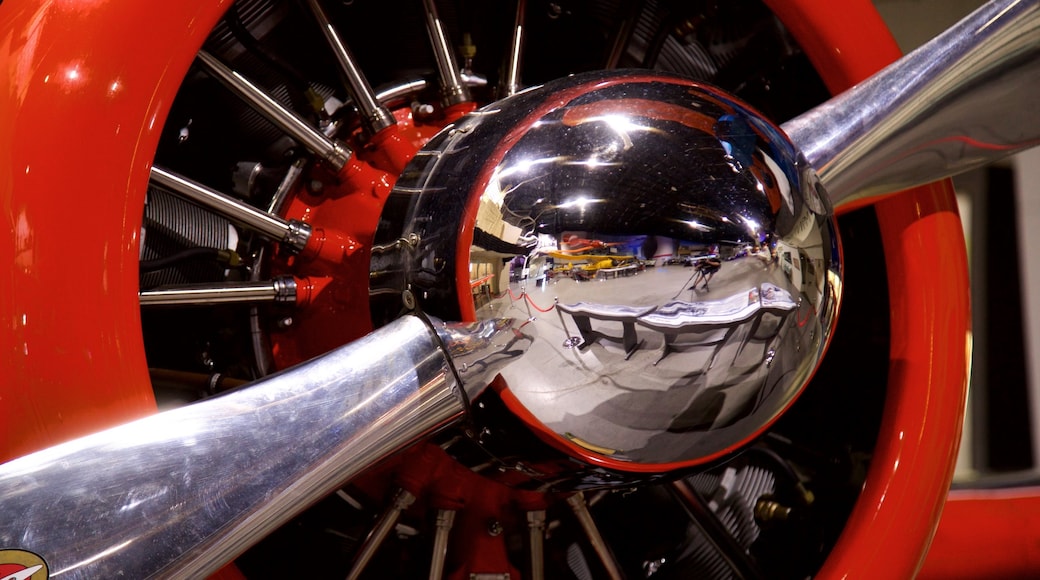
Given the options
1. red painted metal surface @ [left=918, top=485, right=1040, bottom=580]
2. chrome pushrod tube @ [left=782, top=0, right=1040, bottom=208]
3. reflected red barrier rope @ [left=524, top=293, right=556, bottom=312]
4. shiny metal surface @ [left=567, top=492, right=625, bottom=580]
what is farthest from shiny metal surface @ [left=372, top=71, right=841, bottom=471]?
red painted metal surface @ [left=918, top=485, right=1040, bottom=580]

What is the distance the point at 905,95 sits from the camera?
2.27ft

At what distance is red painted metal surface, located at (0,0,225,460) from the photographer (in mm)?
478

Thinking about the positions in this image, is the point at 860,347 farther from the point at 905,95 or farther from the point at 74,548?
the point at 74,548

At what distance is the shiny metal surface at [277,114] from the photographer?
2.36 feet

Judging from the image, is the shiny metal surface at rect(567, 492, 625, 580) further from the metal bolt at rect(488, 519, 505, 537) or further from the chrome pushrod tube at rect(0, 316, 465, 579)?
the chrome pushrod tube at rect(0, 316, 465, 579)

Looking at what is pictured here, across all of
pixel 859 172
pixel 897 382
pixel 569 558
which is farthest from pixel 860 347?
pixel 569 558

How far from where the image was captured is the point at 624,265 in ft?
1.71

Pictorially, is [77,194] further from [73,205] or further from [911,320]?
[911,320]

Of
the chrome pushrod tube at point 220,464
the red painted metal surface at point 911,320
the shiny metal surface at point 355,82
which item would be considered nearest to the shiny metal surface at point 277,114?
the shiny metal surface at point 355,82

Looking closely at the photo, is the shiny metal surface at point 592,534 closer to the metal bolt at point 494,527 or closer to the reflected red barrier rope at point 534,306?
the metal bolt at point 494,527

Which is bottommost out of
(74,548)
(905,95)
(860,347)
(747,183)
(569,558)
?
(569,558)

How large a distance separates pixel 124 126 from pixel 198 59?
233 millimetres

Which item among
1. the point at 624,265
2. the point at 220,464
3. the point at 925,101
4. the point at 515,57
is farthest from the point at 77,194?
the point at 925,101

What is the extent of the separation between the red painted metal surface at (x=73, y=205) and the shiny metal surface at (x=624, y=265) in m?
0.17
